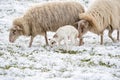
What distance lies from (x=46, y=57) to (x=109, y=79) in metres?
3.07

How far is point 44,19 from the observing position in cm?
1430

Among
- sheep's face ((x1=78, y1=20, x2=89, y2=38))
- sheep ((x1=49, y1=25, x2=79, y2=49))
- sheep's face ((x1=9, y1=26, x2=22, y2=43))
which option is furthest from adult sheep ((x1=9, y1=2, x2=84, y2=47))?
sheep ((x1=49, y1=25, x2=79, y2=49))

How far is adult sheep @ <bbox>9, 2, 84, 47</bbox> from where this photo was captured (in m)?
14.2

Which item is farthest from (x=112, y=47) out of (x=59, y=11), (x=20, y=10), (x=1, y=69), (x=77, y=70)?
(x=20, y=10)

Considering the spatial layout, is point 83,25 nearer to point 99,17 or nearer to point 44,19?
point 99,17

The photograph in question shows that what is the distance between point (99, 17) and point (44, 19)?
2115mm

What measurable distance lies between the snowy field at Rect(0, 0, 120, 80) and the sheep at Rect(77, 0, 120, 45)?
648 mm

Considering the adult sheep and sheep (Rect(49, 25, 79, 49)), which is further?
the adult sheep

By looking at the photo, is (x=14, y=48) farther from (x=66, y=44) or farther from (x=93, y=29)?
(x=93, y=29)

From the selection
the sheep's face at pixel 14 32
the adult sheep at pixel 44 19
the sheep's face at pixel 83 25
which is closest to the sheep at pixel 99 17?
the sheep's face at pixel 83 25

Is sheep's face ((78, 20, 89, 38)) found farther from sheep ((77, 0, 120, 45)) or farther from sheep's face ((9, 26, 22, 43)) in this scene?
sheep's face ((9, 26, 22, 43))

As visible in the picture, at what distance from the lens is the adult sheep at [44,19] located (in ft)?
46.6

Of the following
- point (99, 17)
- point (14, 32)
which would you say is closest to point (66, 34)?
point (99, 17)

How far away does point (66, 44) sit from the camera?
13.2m
